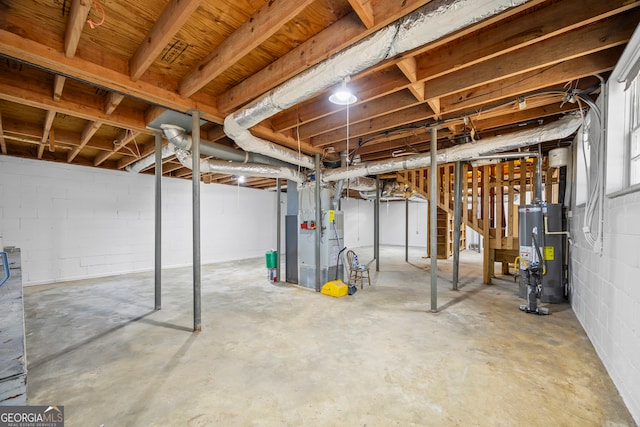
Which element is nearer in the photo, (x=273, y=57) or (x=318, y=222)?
(x=273, y=57)

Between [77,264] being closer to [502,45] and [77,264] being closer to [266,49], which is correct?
[266,49]

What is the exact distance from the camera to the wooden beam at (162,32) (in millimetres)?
1546

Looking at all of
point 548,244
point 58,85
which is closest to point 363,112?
point 58,85

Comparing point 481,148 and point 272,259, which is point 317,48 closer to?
point 481,148

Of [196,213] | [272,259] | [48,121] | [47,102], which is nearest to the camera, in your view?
[47,102]

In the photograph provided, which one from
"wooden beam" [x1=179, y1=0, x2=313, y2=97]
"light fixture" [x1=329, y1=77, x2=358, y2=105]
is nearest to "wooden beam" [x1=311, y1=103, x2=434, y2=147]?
"light fixture" [x1=329, y1=77, x2=358, y2=105]

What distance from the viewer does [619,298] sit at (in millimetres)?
1896

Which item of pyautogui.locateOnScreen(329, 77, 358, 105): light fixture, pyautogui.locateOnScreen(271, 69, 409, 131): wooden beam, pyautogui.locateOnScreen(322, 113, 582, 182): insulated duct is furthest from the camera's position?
pyautogui.locateOnScreen(322, 113, 582, 182): insulated duct

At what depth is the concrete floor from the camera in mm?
1611

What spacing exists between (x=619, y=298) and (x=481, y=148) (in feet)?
6.25

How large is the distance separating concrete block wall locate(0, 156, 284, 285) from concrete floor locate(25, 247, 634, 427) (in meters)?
1.72

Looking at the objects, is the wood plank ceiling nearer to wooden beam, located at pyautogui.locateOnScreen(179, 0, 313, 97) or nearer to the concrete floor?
wooden beam, located at pyautogui.locateOnScreen(179, 0, 313, 97)

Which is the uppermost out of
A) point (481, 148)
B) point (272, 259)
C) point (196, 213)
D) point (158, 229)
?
point (481, 148)

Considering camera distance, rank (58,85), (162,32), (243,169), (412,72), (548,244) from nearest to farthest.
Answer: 1. (162,32)
2. (412,72)
3. (58,85)
4. (548,244)
5. (243,169)
